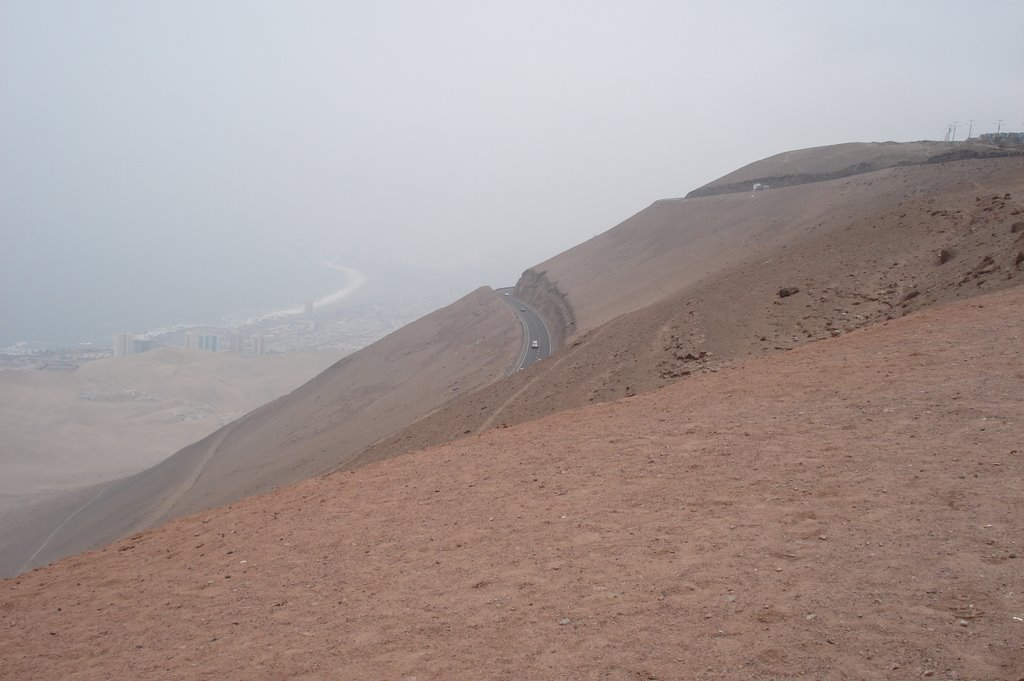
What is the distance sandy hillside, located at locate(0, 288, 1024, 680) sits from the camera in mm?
6121

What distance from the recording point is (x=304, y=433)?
1682 inches

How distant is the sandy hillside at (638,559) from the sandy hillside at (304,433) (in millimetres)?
18050

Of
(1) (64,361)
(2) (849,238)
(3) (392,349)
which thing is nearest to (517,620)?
(2) (849,238)

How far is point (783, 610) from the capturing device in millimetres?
6359

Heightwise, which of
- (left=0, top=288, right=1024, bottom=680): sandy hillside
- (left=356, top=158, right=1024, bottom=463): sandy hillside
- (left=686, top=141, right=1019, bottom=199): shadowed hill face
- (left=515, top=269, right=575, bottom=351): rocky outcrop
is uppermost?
(left=686, top=141, right=1019, bottom=199): shadowed hill face

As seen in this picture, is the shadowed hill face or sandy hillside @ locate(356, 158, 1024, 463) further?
the shadowed hill face

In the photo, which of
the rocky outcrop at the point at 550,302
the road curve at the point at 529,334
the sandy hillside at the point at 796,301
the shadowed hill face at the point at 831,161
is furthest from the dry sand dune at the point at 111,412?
the shadowed hill face at the point at 831,161

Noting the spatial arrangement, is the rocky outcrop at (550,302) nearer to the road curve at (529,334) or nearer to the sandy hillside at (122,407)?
the road curve at (529,334)

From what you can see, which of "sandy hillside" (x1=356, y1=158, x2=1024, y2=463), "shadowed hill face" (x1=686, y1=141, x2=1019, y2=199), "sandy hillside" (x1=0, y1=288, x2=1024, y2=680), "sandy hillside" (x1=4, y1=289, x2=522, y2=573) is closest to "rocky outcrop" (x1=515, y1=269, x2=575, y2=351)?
"sandy hillside" (x1=4, y1=289, x2=522, y2=573)

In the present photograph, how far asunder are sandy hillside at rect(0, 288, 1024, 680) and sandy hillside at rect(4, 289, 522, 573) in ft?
59.2

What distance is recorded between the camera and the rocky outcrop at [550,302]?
142ft

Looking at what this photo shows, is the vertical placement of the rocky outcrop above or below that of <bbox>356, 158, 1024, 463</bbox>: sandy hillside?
above

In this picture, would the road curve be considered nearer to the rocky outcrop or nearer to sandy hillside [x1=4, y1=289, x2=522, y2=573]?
the rocky outcrop

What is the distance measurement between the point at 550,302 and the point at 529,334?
9.24m
